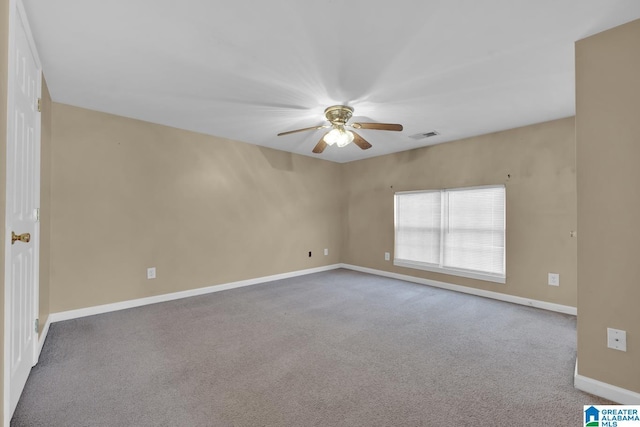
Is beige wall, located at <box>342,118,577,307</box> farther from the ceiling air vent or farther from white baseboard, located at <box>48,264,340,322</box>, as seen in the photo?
white baseboard, located at <box>48,264,340,322</box>

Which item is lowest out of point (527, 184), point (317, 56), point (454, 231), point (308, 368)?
point (308, 368)

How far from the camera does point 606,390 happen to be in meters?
1.71

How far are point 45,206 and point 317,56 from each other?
2.79 metres

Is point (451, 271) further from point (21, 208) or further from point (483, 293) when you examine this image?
point (21, 208)

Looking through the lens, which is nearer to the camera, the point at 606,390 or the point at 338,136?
the point at 606,390

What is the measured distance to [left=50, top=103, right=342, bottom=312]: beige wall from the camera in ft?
9.77

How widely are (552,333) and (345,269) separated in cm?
340

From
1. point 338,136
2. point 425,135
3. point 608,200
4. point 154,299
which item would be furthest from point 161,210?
point 608,200

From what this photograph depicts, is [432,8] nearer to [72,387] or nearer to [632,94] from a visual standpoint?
[632,94]

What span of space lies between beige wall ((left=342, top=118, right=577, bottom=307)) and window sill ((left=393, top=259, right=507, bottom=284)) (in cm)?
6

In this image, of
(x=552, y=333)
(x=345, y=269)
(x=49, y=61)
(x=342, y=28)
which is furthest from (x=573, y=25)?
(x=345, y=269)

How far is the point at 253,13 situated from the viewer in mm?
1636

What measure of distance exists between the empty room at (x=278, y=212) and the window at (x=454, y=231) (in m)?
0.03

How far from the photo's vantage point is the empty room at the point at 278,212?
163 cm
